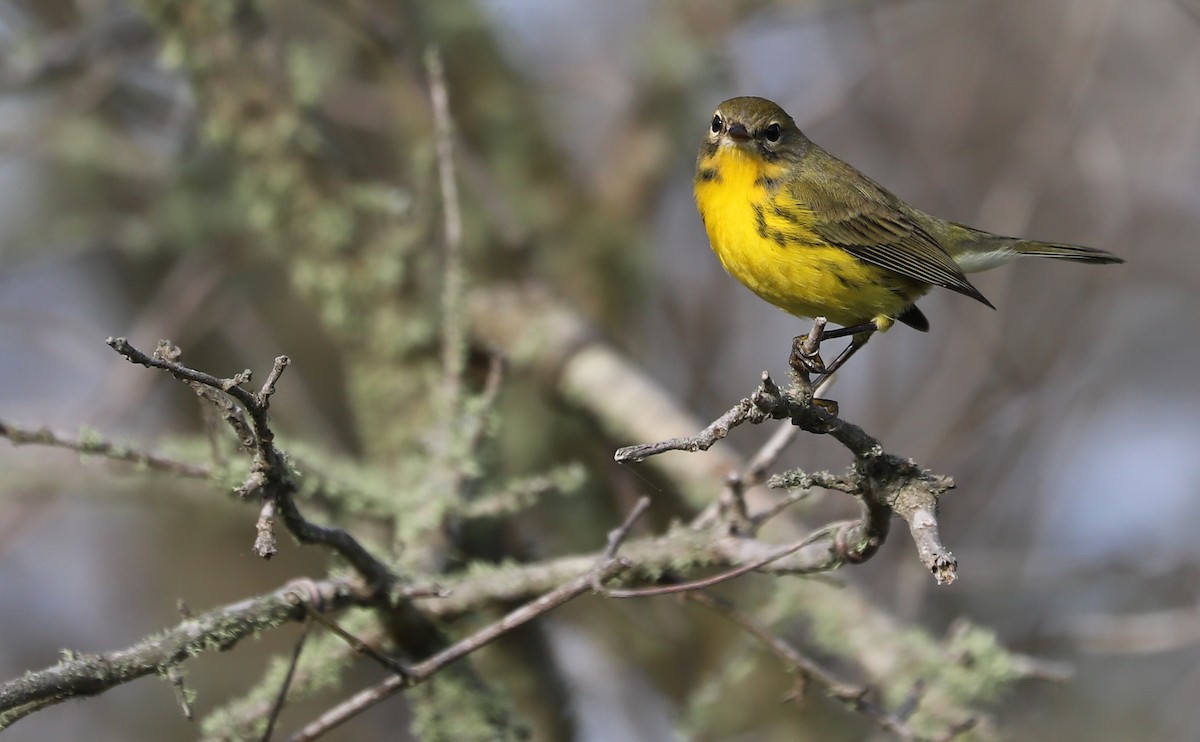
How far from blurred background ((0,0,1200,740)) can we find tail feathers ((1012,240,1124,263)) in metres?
0.93

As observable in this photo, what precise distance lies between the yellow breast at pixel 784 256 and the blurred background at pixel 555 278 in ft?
2.29

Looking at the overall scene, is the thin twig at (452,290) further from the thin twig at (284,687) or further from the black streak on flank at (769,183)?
the thin twig at (284,687)

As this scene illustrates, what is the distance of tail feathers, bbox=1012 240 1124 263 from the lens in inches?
149

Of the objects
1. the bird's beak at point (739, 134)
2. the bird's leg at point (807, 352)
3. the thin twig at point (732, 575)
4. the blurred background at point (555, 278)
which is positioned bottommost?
the thin twig at point (732, 575)

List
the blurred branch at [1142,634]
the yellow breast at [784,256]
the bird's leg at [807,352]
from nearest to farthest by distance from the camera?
1. the bird's leg at [807,352]
2. the yellow breast at [784,256]
3. the blurred branch at [1142,634]

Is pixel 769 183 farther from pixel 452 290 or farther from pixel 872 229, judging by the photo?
pixel 452 290

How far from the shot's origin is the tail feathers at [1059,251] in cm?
379

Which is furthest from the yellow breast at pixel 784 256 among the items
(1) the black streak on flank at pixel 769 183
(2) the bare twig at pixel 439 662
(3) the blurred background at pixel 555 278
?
(2) the bare twig at pixel 439 662

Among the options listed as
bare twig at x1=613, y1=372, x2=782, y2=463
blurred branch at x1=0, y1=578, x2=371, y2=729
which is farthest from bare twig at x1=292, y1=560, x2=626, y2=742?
bare twig at x1=613, y1=372, x2=782, y2=463

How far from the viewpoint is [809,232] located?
3.35 metres

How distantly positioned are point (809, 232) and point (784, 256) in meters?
0.14

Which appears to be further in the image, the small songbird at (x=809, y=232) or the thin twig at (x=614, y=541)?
the small songbird at (x=809, y=232)

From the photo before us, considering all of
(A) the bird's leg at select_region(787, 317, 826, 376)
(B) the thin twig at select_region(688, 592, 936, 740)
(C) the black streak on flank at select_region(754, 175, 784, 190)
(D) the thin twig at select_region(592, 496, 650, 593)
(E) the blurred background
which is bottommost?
(B) the thin twig at select_region(688, 592, 936, 740)

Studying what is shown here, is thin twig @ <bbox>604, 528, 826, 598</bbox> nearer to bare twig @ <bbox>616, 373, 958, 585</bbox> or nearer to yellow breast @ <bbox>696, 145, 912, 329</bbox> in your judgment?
bare twig @ <bbox>616, 373, 958, 585</bbox>
